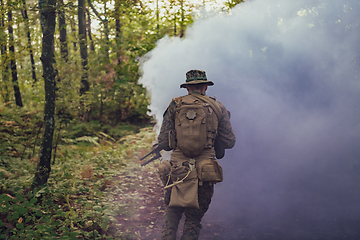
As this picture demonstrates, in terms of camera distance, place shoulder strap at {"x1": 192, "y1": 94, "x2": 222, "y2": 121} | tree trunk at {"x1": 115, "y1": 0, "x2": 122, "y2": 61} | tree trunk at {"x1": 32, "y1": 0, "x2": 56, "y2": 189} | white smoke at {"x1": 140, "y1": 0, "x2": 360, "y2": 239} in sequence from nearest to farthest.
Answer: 1. shoulder strap at {"x1": 192, "y1": 94, "x2": 222, "y2": 121}
2. white smoke at {"x1": 140, "y1": 0, "x2": 360, "y2": 239}
3. tree trunk at {"x1": 32, "y1": 0, "x2": 56, "y2": 189}
4. tree trunk at {"x1": 115, "y1": 0, "x2": 122, "y2": 61}

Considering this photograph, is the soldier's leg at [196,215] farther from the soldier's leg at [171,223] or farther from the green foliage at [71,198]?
the green foliage at [71,198]

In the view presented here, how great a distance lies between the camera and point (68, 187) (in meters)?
5.36

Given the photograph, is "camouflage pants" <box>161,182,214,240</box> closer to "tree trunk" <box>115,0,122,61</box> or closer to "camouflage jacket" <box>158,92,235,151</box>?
"camouflage jacket" <box>158,92,235,151</box>

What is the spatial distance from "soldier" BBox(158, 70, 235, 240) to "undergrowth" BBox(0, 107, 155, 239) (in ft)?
4.00

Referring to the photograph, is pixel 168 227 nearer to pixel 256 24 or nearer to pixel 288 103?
pixel 288 103

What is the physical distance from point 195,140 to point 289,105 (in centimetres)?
277

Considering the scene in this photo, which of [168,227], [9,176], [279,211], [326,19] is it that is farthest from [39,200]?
[326,19]

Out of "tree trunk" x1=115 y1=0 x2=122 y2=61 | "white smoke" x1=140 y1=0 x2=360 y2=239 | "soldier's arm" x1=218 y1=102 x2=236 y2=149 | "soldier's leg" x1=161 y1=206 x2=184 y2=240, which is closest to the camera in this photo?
"soldier's leg" x1=161 y1=206 x2=184 y2=240

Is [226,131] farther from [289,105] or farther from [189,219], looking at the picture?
[289,105]

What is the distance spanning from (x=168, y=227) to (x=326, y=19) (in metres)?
4.64

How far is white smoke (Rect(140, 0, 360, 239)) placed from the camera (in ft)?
15.5

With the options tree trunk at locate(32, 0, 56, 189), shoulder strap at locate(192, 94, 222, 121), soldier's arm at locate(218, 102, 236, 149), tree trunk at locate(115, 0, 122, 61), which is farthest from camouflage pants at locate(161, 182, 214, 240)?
tree trunk at locate(115, 0, 122, 61)

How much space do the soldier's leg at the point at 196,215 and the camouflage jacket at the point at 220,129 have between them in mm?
655

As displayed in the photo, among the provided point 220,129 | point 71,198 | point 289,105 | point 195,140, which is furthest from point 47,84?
Result: point 289,105
